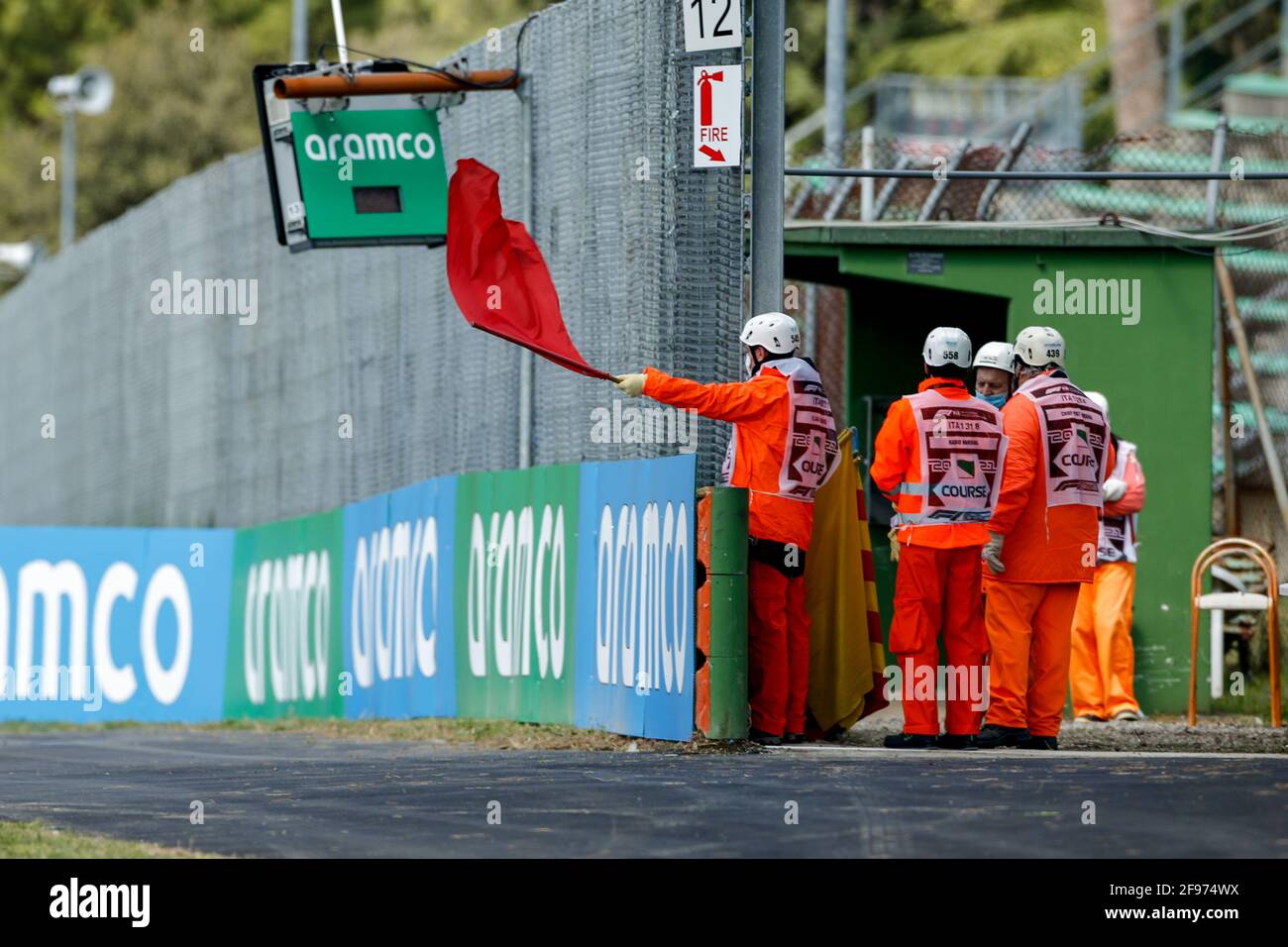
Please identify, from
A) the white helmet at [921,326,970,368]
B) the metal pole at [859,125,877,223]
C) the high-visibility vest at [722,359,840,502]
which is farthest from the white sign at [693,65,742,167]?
the metal pole at [859,125,877,223]

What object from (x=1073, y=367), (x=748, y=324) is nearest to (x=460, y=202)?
(x=748, y=324)

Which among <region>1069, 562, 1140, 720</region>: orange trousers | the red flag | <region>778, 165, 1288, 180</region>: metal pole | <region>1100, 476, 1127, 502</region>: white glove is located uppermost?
<region>778, 165, 1288, 180</region>: metal pole

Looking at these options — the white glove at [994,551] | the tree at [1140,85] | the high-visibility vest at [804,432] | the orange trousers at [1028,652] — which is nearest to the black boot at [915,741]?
the orange trousers at [1028,652]

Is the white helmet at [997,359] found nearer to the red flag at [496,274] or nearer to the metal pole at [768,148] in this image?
the metal pole at [768,148]

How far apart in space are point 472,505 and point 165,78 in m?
38.9

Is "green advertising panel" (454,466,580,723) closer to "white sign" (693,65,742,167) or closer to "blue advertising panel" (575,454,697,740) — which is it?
"blue advertising panel" (575,454,697,740)

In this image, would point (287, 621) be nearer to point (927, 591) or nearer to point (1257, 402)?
point (1257, 402)

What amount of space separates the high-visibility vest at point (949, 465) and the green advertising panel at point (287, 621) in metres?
7.51

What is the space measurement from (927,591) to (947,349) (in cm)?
114

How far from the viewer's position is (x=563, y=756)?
1161 centimetres

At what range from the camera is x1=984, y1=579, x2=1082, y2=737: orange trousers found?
12000 millimetres

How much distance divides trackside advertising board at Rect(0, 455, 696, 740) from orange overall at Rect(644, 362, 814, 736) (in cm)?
31

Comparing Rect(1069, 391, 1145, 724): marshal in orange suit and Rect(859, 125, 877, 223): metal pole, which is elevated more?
Rect(859, 125, 877, 223): metal pole

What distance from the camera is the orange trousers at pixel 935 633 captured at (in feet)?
38.5
